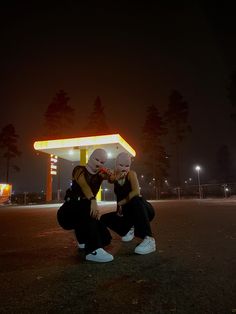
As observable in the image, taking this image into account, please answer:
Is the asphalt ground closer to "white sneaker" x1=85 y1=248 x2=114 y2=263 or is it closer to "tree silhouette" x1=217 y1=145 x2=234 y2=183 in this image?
"white sneaker" x1=85 y1=248 x2=114 y2=263

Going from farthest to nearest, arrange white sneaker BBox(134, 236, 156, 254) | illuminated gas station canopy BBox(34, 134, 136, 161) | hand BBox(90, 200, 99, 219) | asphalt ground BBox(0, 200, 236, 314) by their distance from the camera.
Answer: illuminated gas station canopy BBox(34, 134, 136, 161) → white sneaker BBox(134, 236, 156, 254) → hand BBox(90, 200, 99, 219) → asphalt ground BBox(0, 200, 236, 314)

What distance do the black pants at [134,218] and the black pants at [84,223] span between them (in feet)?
0.68

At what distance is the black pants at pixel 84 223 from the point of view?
9.75ft

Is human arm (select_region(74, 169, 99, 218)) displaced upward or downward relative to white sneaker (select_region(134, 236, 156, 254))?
upward

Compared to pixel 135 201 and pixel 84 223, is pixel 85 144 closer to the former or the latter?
pixel 135 201

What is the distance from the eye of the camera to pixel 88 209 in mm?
3115

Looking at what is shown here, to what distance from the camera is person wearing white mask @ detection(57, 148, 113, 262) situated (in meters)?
2.96

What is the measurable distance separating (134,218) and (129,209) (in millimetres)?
166

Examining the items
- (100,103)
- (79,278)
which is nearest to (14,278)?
(79,278)

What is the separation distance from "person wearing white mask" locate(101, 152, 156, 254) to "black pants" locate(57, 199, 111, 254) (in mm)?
291

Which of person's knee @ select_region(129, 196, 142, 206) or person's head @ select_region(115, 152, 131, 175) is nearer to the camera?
person's knee @ select_region(129, 196, 142, 206)

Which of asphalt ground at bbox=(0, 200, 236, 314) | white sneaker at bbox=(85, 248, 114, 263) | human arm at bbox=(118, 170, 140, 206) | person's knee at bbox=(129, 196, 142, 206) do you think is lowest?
asphalt ground at bbox=(0, 200, 236, 314)

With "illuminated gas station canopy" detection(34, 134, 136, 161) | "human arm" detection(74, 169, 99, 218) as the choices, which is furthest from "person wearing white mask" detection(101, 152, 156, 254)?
"illuminated gas station canopy" detection(34, 134, 136, 161)

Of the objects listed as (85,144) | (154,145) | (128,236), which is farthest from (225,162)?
(128,236)
